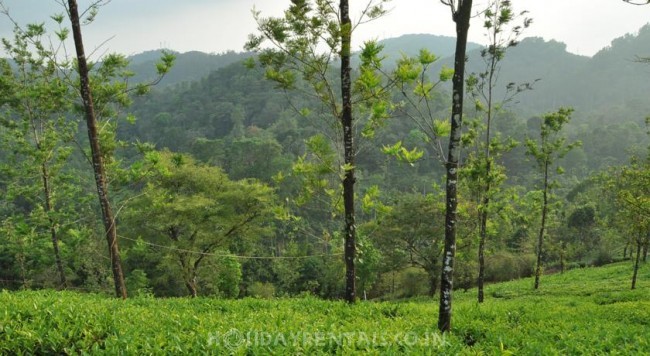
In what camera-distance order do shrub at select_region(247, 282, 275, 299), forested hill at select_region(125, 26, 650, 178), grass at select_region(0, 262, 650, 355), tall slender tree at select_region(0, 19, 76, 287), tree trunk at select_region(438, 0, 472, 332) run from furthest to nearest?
1. forested hill at select_region(125, 26, 650, 178)
2. shrub at select_region(247, 282, 275, 299)
3. tall slender tree at select_region(0, 19, 76, 287)
4. tree trunk at select_region(438, 0, 472, 332)
5. grass at select_region(0, 262, 650, 355)

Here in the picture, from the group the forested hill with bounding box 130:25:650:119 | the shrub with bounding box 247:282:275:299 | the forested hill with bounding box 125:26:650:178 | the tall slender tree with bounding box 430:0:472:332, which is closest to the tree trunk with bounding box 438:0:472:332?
the tall slender tree with bounding box 430:0:472:332

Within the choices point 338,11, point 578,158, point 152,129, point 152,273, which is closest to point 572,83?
point 578,158

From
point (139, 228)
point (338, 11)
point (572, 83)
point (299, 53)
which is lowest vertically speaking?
point (139, 228)

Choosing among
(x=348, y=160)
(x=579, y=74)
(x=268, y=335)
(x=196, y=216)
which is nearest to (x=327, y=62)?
(x=348, y=160)

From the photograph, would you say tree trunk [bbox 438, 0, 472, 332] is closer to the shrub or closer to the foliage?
the foliage

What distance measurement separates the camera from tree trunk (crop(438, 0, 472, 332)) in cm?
579

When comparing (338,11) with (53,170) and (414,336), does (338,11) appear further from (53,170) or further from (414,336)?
→ (53,170)

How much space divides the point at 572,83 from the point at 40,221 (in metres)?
181

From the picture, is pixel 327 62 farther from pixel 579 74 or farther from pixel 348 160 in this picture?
pixel 579 74

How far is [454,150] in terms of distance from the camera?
19.6 feet

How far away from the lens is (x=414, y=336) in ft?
16.7

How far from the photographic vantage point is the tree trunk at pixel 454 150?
579 centimetres

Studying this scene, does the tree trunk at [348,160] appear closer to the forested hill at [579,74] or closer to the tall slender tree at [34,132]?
the tall slender tree at [34,132]

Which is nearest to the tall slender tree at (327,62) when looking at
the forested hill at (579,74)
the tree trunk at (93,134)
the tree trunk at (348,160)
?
the tree trunk at (348,160)
